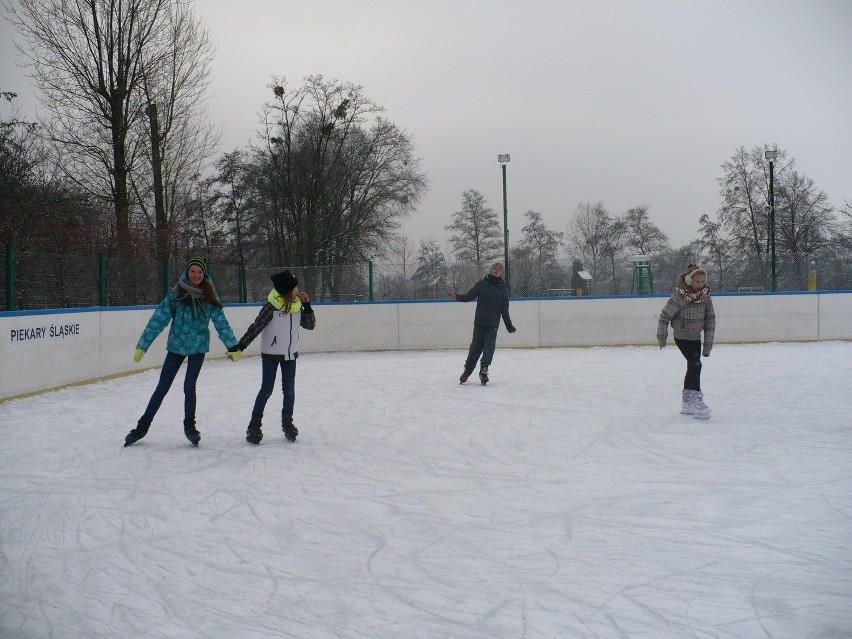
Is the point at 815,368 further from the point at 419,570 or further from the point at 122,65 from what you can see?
the point at 122,65

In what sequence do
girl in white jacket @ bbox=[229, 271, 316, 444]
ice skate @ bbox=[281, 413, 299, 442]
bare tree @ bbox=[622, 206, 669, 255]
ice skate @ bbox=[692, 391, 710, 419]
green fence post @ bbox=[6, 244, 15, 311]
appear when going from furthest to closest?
bare tree @ bbox=[622, 206, 669, 255], green fence post @ bbox=[6, 244, 15, 311], ice skate @ bbox=[692, 391, 710, 419], ice skate @ bbox=[281, 413, 299, 442], girl in white jacket @ bbox=[229, 271, 316, 444]

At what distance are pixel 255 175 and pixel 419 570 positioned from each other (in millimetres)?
28681

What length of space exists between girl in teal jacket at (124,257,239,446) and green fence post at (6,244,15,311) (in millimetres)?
4191

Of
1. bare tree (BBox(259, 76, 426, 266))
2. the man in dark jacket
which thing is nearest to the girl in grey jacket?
the man in dark jacket

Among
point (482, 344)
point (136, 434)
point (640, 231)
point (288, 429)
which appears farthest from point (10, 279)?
point (640, 231)

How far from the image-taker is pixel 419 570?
3314 mm

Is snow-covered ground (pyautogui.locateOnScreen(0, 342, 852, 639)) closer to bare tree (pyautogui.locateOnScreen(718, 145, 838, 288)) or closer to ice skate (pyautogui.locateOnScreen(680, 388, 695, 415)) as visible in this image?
ice skate (pyautogui.locateOnScreen(680, 388, 695, 415))

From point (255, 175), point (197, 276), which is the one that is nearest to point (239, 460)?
point (197, 276)

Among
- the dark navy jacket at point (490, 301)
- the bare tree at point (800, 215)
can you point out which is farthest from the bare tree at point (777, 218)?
the dark navy jacket at point (490, 301)

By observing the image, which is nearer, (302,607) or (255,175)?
(302,607)

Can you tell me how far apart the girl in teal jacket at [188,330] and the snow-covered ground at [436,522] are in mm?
334

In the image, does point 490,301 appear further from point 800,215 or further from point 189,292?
point 800,215

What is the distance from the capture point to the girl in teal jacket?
591 centimetres

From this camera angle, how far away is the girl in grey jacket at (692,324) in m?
7.15
